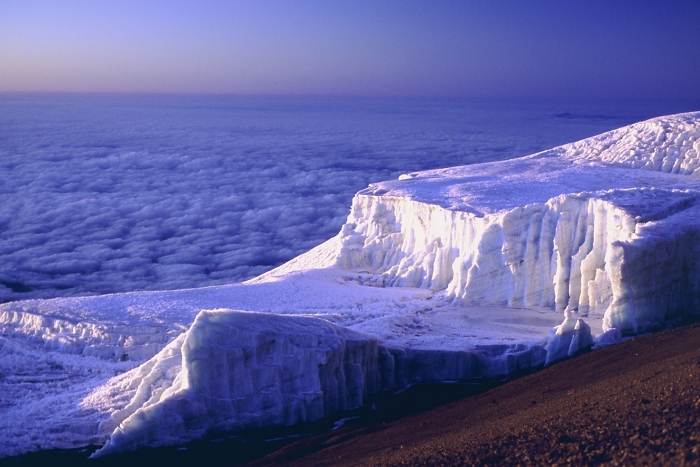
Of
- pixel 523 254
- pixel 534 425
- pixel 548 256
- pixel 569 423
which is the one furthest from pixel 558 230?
pixel 569 423

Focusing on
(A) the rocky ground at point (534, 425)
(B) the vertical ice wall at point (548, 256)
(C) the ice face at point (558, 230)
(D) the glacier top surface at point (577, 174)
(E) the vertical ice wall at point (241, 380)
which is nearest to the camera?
(A) the rocky ground at point (534, 425)

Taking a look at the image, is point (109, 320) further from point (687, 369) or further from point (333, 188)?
point (333, 188)

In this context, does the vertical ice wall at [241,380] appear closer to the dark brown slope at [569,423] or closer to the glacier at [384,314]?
the glacier at [384,314]

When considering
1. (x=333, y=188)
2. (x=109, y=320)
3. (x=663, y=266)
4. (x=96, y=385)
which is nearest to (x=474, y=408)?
(x=663, y=266)

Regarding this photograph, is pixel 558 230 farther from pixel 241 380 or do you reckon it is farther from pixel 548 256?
pixel 241 380

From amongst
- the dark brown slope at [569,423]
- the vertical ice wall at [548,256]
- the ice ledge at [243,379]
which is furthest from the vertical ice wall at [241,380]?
the vertical ice wall at [548,256]

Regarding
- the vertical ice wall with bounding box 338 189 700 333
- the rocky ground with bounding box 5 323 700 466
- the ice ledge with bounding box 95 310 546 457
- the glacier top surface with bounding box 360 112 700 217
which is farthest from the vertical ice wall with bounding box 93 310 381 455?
the glacier top surface with bounding box 360 112 700 217
